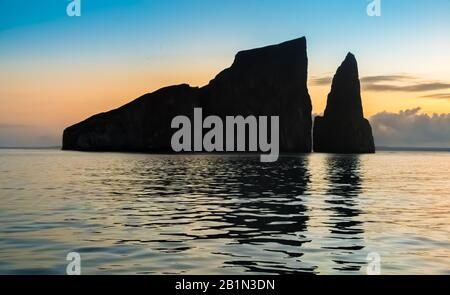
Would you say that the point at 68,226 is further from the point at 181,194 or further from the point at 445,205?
the point at 445,205

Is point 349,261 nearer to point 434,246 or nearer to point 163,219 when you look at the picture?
point 434,246

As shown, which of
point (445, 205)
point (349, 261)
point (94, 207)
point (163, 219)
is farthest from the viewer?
point (445, 205)

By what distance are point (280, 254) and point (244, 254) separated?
1.12m

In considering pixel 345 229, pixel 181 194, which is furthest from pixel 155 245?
pixel 181 194

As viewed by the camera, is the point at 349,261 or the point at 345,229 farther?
the point at 345,229

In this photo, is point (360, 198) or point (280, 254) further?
point (360, 198)

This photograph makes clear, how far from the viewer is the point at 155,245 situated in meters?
19.9

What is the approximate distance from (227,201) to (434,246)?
17.5 meters

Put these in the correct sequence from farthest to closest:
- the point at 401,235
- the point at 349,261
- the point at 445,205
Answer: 1. the point at 445,205
2. the point at 401,235
3. the point at 349,261

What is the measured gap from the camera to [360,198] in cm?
4019
